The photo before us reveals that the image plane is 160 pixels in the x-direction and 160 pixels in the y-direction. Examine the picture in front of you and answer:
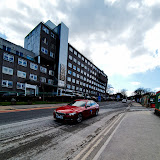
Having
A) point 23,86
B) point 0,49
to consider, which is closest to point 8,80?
point 23,86

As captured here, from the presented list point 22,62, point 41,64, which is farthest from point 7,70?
point 41,64

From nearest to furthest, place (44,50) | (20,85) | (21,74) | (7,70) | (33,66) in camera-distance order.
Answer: (7,70)
(20,85)
(21,74)
(33,66)
(44,50)

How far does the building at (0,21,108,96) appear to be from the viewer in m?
23.3

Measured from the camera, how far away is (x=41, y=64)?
1208 inches

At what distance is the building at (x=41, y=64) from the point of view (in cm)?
2334

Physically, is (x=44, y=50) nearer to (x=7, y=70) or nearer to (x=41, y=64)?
(x=41, y=64)

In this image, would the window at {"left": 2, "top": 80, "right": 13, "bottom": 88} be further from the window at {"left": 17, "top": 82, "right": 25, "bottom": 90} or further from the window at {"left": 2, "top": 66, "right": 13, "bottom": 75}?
the window at {"left": 2, "top": 66, "right": 13, "bottom": 75}

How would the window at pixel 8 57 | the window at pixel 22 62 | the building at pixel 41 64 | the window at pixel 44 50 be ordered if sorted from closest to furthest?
the window at pixel 8 57 → the building at pixel 41 64 → the window at pixel 22 62 → the window at pixel 44 50

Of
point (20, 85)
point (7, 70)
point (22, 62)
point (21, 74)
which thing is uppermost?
point (22, 62)

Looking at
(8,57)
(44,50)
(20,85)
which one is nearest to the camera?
(8,57)

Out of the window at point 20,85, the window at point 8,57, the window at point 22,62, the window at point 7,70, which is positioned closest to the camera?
the window at point 7,70

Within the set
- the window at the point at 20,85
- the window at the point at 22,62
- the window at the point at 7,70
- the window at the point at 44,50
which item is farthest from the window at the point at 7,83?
the window at the point at 44,50

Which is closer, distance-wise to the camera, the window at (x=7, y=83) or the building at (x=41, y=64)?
the window at (x=7, y=83)

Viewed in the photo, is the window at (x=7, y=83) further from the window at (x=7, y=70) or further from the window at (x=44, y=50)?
the window at (x=44, y=50)
